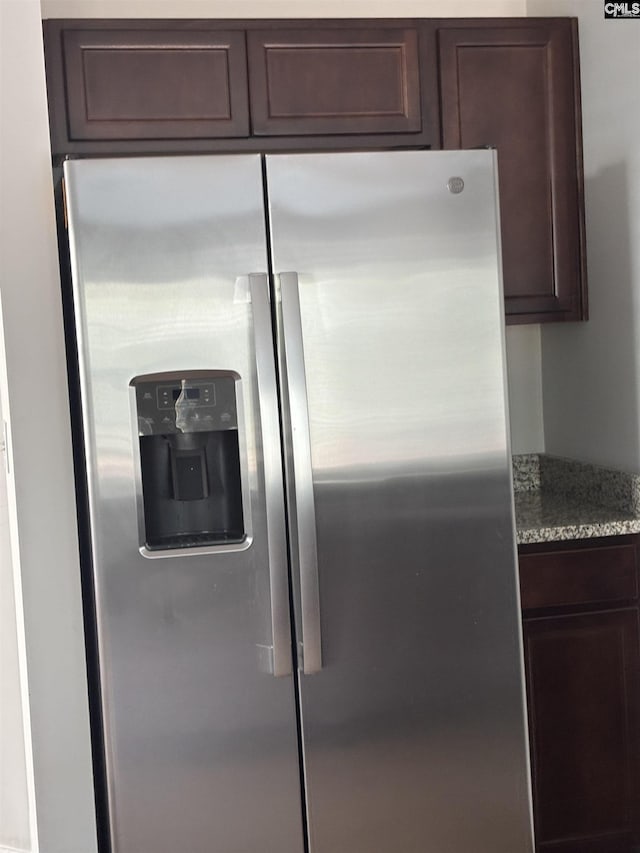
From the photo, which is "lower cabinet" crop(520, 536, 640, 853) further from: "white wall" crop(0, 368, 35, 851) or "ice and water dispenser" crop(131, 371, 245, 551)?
"white wall" crop(0, 368, 35, 851)

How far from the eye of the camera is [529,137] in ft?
9.20

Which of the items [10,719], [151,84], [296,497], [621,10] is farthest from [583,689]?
[151,84]

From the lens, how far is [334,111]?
8.82ft

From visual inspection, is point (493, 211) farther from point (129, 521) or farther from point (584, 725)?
point (584, 725)

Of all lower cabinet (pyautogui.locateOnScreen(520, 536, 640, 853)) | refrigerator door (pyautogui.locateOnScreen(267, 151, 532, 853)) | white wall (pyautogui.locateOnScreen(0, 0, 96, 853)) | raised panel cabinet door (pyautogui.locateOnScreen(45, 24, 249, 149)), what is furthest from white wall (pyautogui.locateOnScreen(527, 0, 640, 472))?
white wall (pyautogui.locateOnScreen(0, 0, 96, 853))

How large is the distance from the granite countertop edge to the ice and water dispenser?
77cm

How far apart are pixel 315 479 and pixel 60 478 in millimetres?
594

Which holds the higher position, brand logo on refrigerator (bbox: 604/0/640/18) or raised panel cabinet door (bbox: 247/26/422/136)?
brand logo on refrigerator (bbox: 604/0/640/18)

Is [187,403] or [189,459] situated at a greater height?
[187,403]

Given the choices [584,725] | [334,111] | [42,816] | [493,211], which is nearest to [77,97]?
[334,111]

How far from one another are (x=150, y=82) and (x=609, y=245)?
1291 mm

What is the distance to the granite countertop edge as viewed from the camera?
2.51 meters

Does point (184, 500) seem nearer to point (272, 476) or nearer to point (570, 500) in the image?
point (272, 476)

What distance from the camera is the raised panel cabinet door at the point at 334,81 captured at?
2654 millimetres
